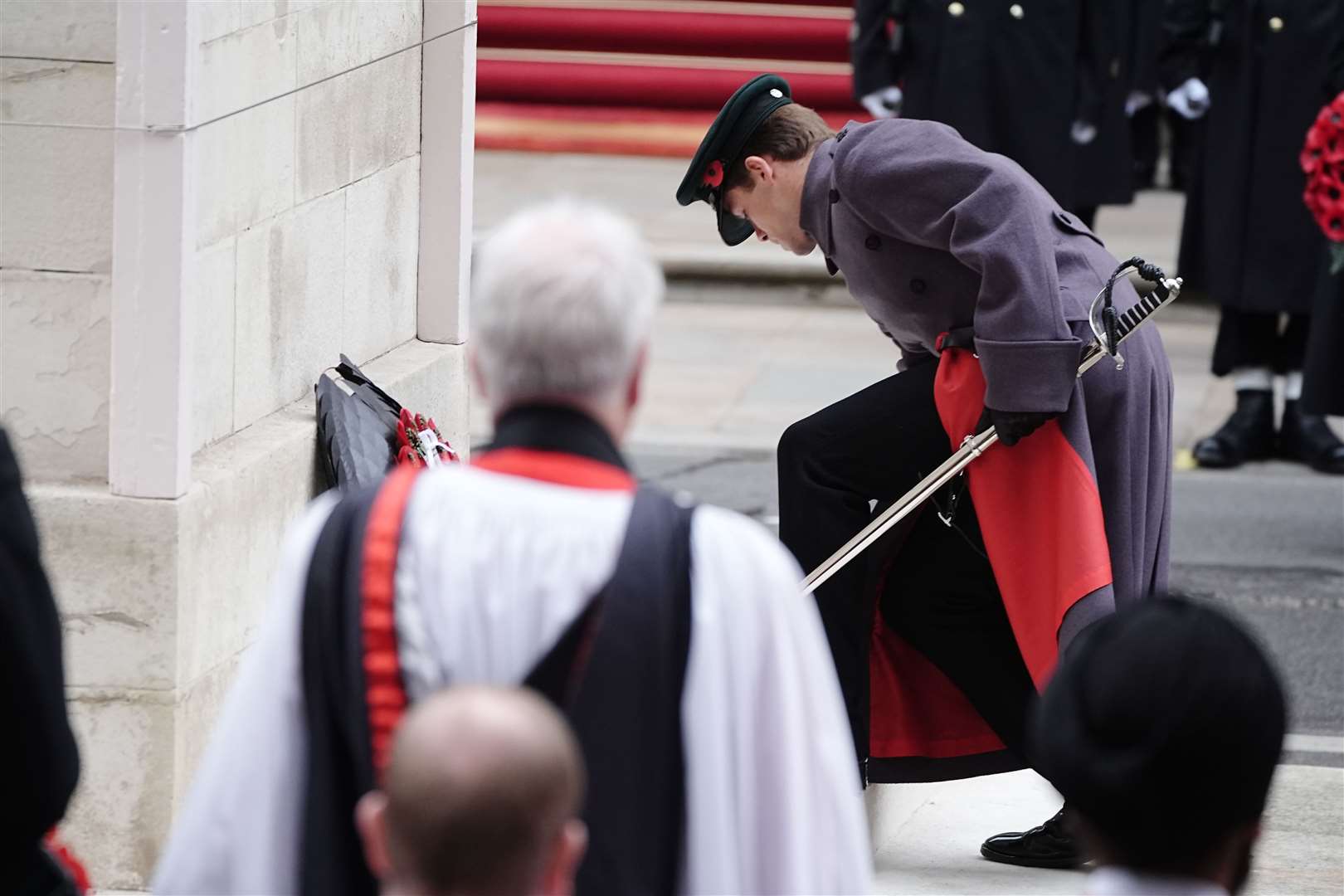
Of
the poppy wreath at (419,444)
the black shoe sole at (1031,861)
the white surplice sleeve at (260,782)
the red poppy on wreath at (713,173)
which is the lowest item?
the black shoe sole at (1031,861)

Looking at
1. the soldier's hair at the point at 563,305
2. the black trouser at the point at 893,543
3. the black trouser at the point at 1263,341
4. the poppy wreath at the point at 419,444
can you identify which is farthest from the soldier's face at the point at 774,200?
the black trouser at the point at 1263,341

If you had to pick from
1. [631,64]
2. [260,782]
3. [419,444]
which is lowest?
[631,64]

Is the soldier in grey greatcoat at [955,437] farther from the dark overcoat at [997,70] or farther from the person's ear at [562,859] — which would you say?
the dark overcoat at [997,70]

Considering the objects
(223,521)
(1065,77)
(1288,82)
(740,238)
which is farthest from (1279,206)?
(223,521)

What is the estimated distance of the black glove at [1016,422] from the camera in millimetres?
4098

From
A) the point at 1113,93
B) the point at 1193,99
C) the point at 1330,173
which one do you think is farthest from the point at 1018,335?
the point at 1113,93

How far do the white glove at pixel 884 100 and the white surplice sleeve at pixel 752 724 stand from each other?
23.3 feet

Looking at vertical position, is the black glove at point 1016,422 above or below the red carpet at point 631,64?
above

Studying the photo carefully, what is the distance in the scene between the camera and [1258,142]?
8.41 meters

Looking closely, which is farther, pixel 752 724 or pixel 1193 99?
pixel 1193 99

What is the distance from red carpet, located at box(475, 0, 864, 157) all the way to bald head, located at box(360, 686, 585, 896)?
11.1 m

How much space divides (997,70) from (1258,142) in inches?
43.6

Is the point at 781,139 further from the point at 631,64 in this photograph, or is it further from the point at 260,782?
the point at 631,64

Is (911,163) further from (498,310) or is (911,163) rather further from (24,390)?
(498,310)
